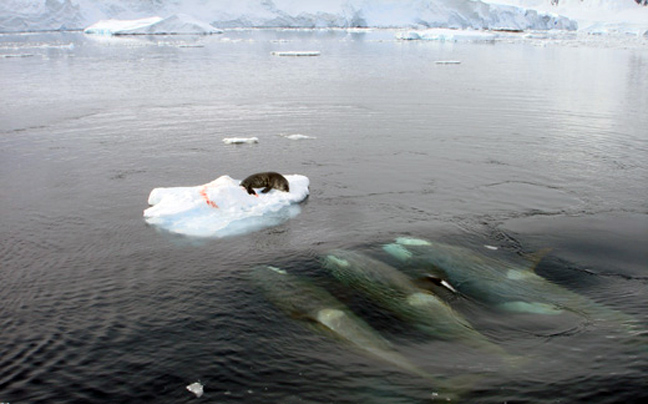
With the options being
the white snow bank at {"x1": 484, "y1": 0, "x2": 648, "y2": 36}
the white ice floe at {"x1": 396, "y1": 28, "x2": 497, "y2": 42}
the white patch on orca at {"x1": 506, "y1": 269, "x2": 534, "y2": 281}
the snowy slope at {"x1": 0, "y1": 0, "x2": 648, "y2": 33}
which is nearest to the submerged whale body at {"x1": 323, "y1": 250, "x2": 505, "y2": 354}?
the white patch on orca at {"x1": 506, "y1": 269, "x2": 534, "y2": 281}

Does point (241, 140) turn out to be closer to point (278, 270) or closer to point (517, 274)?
point (278, 270)

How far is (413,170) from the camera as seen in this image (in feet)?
41.2

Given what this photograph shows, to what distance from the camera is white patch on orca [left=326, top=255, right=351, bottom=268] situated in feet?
25.3

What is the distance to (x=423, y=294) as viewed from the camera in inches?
274

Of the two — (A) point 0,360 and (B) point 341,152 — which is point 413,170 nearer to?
(B) point 341,152

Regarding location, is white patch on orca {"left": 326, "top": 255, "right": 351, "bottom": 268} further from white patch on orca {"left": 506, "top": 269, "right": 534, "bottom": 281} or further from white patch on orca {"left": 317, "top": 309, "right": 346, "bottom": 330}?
white patch on orca {"left": 506, "top": 269, "right": 534, "bottom": 281}

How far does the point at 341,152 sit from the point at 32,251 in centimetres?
779

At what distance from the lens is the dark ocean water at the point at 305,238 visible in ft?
17.9

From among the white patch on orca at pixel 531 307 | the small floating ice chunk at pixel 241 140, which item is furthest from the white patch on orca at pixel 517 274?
the small floating ice chunk at pixel 241 140

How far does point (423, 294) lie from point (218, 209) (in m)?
4.23

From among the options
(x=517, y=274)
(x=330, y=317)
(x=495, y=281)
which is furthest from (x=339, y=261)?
(x=517, y=274)

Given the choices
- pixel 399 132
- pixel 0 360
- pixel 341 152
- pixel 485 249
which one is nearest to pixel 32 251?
pixel 0 360

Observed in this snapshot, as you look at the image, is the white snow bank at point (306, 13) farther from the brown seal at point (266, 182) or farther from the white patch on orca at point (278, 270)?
the white patch on orca at point (278, 270)

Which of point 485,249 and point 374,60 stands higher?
point 374,60
